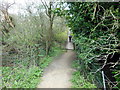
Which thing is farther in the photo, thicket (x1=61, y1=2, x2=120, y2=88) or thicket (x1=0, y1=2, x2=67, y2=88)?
thicket (x1=0, y1=2, x2=67, y2=88)

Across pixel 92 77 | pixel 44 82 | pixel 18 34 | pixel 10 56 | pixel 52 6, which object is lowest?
pixel 44 82

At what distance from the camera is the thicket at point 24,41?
3.32 metres

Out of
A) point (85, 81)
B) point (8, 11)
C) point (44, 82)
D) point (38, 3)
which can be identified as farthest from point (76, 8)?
point (8, 11)

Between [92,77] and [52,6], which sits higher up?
[52,6]

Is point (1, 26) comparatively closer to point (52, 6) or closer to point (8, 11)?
point (8, 11)

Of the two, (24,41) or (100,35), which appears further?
(24,41)

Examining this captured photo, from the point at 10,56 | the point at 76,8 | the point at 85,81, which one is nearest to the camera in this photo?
the point at 76,8

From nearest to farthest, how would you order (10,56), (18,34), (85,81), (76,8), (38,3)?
1. (76,8)
2. (85,81)
3. (10,56)
4. (18,34)
5. (38,3)

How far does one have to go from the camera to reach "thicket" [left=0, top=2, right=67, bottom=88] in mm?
→ 3324

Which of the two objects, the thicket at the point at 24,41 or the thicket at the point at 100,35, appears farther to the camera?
the thicket at the point at 24,41

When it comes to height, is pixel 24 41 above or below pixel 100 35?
below

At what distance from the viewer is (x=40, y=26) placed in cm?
622

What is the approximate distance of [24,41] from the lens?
4.77 m

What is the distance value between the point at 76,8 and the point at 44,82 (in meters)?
3.73
